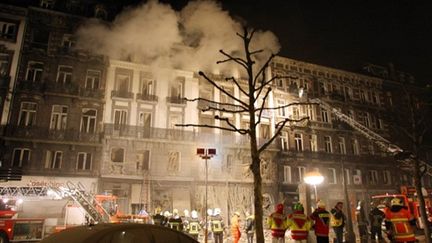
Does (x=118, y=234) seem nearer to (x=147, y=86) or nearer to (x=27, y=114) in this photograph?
(x=27, y=114)

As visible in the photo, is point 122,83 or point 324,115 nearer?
point 122,83

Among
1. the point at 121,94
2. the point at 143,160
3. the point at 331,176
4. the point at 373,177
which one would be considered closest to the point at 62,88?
the point at 121,94

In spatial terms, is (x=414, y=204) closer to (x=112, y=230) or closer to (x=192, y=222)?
(x=192, y=222)

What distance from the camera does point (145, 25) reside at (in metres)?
25.2

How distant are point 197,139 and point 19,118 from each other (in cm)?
1348

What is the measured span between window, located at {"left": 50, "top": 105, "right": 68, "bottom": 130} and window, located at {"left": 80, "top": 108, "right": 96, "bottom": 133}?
1288 millimetres

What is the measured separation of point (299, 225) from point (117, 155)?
1849 centimetres

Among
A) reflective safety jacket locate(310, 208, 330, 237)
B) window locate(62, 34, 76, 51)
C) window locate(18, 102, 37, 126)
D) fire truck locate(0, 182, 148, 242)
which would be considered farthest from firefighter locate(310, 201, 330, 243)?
window locate(62, 34, 76, 51)

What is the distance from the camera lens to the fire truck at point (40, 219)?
14023mm

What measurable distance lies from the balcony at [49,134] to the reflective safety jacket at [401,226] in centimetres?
2087

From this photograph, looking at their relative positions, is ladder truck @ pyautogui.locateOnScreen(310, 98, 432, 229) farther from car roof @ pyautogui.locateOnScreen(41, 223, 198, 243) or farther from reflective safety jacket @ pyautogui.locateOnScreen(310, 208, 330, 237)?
car roof @ pyautogui.locateOnScreen(41, 223, 198, 243)

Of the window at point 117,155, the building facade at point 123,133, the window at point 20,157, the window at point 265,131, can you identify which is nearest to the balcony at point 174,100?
the building facade at point 123,133

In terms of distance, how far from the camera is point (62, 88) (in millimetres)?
24938

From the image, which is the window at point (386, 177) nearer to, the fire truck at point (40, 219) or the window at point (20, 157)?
the fire truck at point (40, 219)
